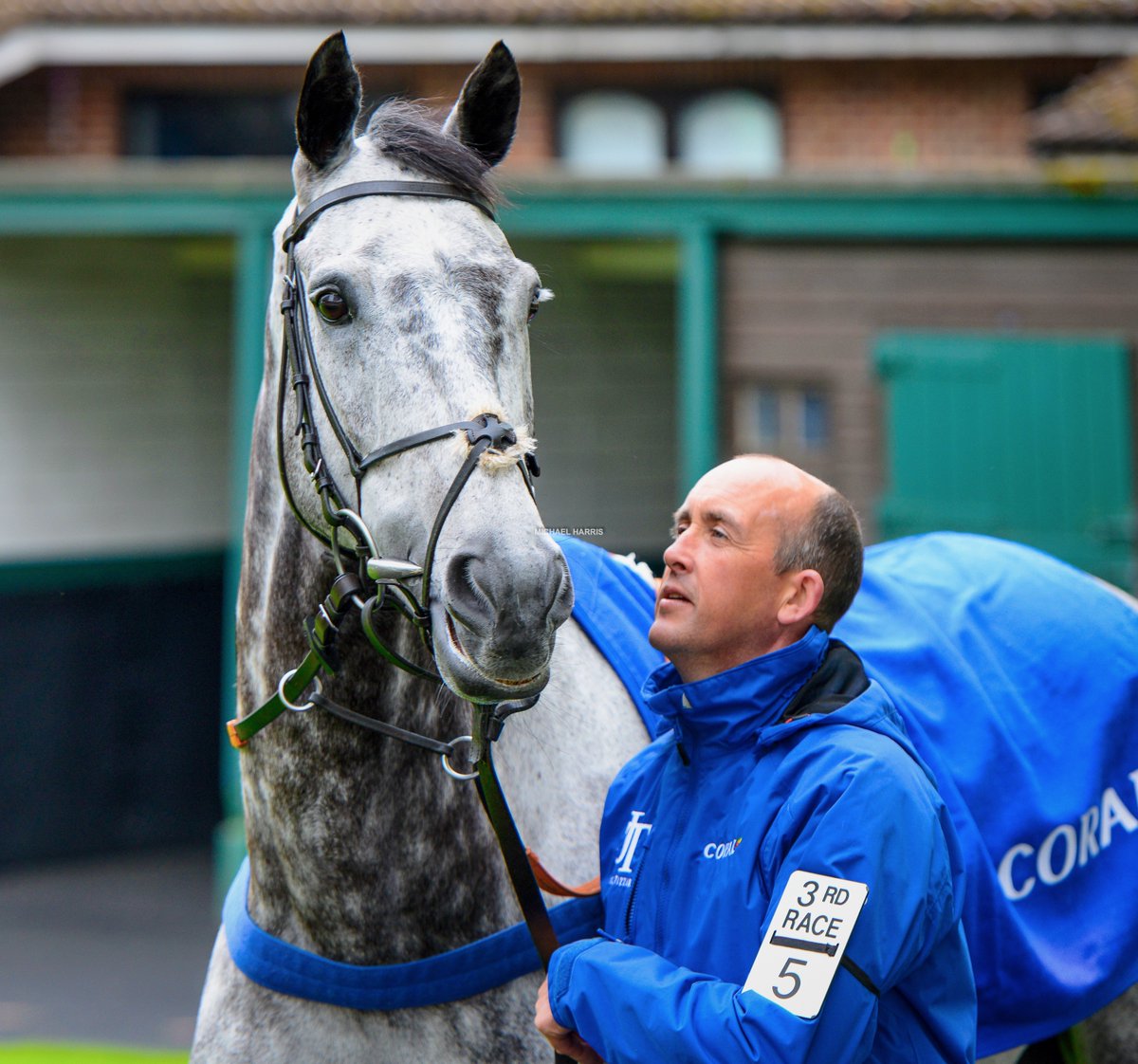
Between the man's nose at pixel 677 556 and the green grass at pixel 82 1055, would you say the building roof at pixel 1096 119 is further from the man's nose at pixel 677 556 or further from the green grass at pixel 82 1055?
the man's nose at pixel 677 556

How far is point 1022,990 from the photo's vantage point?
2074 mm

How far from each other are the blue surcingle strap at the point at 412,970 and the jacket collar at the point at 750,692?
46cm

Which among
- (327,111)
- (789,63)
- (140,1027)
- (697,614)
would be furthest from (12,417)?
(697,614)

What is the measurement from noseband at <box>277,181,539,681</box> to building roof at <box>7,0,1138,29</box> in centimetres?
816

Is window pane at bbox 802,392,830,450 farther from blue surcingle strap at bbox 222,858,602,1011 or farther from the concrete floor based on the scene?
blue surcingle strap at bbox 222,858,602,1011

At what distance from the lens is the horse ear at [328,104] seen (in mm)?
1819

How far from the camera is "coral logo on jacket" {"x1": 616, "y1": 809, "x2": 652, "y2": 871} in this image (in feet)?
5.44

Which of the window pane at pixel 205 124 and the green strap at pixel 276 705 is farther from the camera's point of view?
the window pane at pixel 205 124

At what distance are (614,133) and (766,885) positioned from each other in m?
9.66

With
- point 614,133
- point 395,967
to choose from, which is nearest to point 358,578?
point 395,967

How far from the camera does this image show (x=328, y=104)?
188cm

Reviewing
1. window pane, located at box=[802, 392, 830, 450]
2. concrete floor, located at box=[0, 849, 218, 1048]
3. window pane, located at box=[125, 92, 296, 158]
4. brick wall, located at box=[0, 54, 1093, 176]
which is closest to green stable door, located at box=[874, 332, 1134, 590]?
window pane, located at box=[802, 392, 830, 450]

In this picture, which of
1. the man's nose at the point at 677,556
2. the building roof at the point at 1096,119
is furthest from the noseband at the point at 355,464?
the building roof at the point at 1096,119

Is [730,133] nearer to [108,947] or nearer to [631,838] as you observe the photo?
[108,947]
